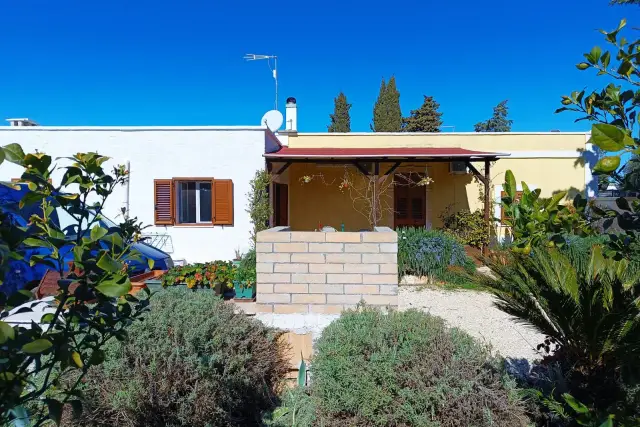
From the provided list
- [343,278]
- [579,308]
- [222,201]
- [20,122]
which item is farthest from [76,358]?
[20,122]

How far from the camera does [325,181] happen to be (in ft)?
46.8

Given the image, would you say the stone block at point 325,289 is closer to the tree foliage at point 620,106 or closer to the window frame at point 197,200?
the tree foliage at point 620,106

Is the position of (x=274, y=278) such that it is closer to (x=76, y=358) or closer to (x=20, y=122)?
(x=76, y=358)

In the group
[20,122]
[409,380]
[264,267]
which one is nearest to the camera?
[409,380]

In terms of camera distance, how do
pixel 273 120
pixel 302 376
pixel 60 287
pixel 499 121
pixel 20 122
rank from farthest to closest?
pixel 499 121
pixel 273 120
pixel 20 122
pixel 302 376
pixel 60 287

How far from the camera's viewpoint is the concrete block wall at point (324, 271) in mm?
4363

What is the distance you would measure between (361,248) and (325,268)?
1.51ft

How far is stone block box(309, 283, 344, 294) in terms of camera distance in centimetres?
442

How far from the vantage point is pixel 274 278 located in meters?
4.45

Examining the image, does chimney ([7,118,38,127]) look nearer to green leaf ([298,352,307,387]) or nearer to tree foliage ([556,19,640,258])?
green leaf ([298,352,307,387])

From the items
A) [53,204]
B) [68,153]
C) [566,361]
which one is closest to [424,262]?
[566,361]

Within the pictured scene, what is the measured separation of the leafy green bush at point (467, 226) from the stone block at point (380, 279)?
7476 millimetres

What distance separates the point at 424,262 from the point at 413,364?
6038mm

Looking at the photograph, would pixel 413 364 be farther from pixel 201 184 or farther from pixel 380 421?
pixel 201 184
